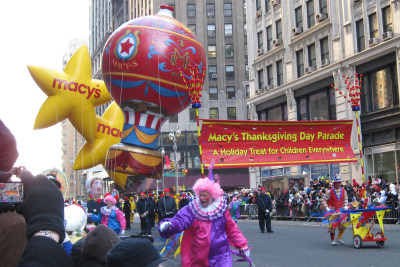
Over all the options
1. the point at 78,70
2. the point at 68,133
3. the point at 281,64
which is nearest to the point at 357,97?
the point at 78,70

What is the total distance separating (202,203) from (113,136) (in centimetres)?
667

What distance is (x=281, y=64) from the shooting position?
3978 centimetres

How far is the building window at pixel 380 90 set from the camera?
2900 cm

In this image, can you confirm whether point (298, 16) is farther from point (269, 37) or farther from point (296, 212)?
point (296, 212)

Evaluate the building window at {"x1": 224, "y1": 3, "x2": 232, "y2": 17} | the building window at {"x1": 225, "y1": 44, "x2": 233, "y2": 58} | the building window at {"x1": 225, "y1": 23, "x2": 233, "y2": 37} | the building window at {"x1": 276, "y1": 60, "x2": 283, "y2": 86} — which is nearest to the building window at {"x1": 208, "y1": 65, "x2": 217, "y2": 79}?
the building window at {"x1": 225, "y1": 44, "x2": 233, "y2": 58}

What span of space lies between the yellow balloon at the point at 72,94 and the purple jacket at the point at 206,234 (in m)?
6.06

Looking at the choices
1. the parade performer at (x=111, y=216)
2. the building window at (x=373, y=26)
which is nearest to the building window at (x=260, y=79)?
the building window at (x=373, y=26)

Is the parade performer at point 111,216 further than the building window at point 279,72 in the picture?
No

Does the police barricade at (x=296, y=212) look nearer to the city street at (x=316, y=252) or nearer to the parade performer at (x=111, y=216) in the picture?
the city street at (x=316, y=252)

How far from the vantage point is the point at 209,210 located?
7.71m

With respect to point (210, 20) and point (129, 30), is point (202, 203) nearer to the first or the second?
point (129, 30)

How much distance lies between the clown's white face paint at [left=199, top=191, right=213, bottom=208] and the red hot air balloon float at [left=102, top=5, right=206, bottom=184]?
4.52m

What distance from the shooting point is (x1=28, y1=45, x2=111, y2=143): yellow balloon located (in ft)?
41.6

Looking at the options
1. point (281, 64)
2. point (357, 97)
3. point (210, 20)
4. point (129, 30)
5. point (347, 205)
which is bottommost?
point (347, 205)
